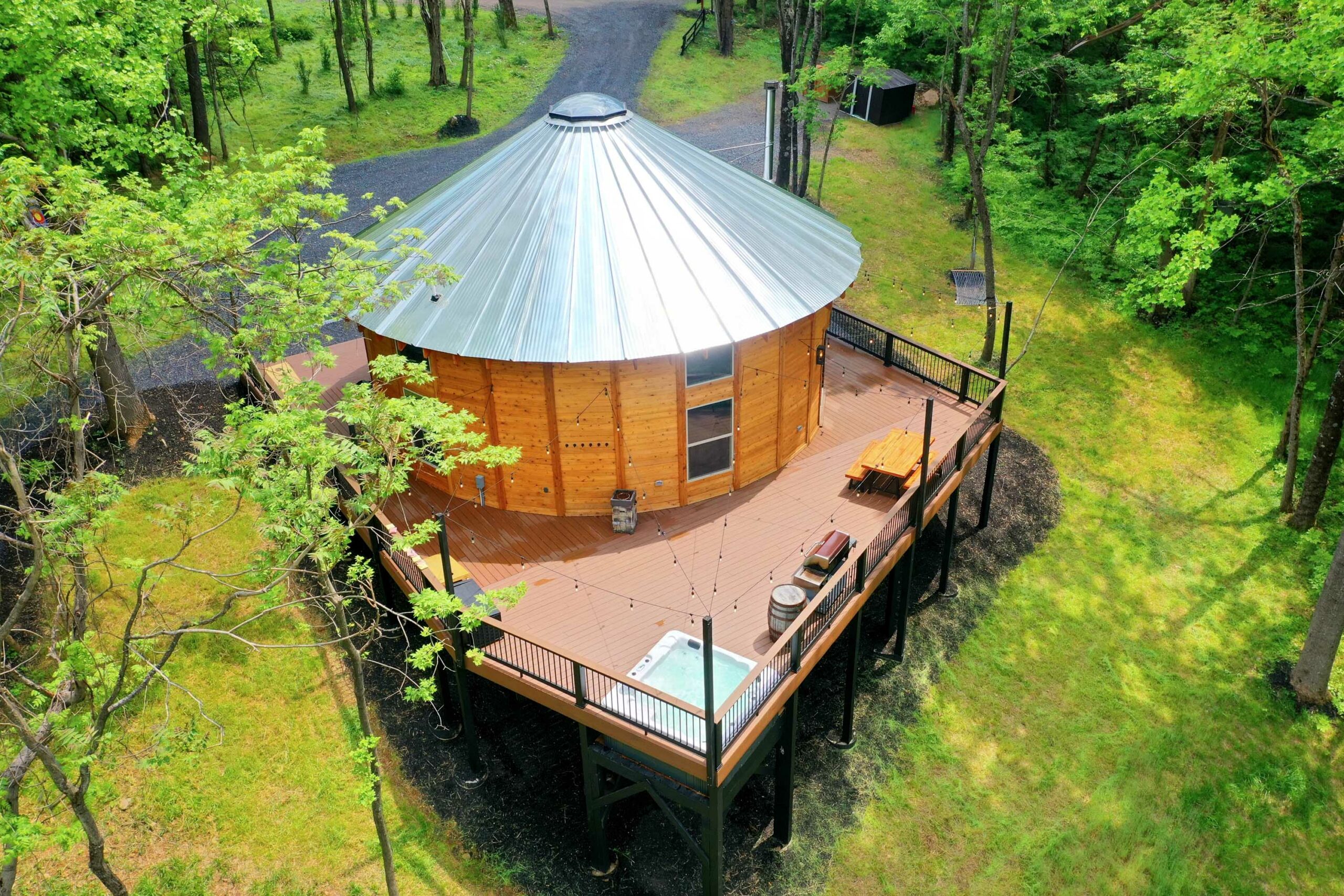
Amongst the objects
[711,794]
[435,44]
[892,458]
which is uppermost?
[435,44]

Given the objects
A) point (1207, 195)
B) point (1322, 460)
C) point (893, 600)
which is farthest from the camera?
point (1207, 195)

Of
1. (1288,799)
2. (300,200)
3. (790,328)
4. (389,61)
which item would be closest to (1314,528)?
(1288,799)

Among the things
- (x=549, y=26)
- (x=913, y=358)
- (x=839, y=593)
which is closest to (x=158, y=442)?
(x=839, y=593)

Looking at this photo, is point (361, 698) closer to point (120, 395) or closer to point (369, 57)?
point (120, 395)

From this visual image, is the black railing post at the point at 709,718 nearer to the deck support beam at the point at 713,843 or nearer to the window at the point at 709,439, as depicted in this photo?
the deck support beam at the point at 713,843

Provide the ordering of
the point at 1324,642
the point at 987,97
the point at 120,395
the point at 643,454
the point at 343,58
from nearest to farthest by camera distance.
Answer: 1. the point at 643,454
2. the point at 1324,642
3. the point at 120,395
4. the point at 987,97
5. the point at 343,58

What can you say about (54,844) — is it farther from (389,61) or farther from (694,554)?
(389,61)

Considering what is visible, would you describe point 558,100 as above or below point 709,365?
above

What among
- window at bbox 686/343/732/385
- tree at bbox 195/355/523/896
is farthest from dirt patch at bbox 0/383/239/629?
window at bbox 686/343/732/385

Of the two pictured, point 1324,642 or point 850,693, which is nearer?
point 850,693
